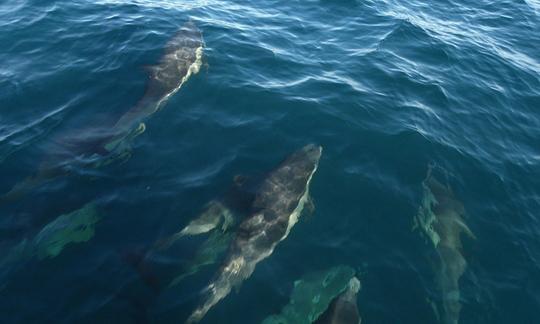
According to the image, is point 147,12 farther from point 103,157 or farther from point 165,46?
point 103,157

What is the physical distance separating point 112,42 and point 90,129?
7.68 m

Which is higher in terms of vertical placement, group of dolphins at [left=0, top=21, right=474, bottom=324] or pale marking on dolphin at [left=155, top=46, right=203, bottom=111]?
pale marking on dolphin at [left=155, top=46, right=203, bottom=111]

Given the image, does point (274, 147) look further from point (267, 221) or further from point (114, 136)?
point (114, 136)

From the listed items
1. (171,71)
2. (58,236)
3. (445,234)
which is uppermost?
(171,71)

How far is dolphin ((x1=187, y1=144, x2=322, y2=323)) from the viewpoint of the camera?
1162 cm

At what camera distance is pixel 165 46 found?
21.9 meters

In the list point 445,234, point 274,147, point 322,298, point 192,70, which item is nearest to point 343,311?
point 322,298

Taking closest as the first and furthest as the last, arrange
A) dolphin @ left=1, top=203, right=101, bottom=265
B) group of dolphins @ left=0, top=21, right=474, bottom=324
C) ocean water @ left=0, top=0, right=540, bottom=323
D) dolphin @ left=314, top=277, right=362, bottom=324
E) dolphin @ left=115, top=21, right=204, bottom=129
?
1. dolphin @ left=314, top=277, right=362, bottom=324
2. group of dolphins @ left=0, top=21, right=474, bottom=324
3. ocean water @ left=0, top=0, right=540, bottom=323
4. dolphin @ left=1, top=203, right=101, bottom=265
5. dolphin @ left=115, top=21, right=204, bottom=129

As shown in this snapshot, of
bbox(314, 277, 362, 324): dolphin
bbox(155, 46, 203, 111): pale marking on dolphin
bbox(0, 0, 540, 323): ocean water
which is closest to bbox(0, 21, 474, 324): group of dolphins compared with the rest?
bbox(314, 277, 362, 324): dolphin

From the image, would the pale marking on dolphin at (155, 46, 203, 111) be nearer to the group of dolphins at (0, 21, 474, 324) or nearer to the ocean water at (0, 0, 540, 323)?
the ocean water at (0, 0, 540, 323)

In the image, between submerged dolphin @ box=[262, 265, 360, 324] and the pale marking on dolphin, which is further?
the pale marking on dolphin

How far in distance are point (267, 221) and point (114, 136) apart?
659 cm

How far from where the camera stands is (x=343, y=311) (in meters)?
10.7

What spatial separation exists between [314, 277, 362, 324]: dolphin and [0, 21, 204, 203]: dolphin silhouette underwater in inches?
334
